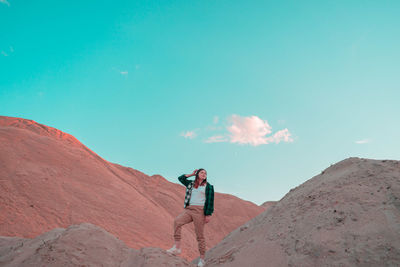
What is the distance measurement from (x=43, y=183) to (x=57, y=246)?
11.0 metres

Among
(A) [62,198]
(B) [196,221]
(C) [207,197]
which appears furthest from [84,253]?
(A) [62,198]

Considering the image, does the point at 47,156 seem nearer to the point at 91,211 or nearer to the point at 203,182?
the point at 91,211

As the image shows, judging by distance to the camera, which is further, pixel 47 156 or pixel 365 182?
pixel 47 156

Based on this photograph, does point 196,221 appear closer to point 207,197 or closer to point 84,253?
point 207,197

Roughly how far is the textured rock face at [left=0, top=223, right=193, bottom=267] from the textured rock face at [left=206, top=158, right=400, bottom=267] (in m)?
1.17

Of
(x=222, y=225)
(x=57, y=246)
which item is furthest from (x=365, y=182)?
(x=222, y=225)

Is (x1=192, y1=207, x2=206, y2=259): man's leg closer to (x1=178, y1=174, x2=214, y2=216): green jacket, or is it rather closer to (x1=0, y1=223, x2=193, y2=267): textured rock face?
(x1=178, y1=174, x2=214, y2=216): green jacket

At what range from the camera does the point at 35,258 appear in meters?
3.60

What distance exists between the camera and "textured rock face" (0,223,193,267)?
359 centimetres

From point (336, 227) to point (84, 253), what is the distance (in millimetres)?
3641

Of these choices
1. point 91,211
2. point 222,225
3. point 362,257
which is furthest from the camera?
point 222,225

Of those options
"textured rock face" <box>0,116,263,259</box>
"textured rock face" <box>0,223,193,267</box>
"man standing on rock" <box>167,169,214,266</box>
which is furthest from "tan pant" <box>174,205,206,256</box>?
"textured rock face" <box>0,116,263,259</box>

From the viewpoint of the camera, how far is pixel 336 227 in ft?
12.9

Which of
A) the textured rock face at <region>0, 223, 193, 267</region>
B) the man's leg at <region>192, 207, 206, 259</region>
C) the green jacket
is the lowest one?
the textured rock face at <region>0, 223, 193, 267</region>
